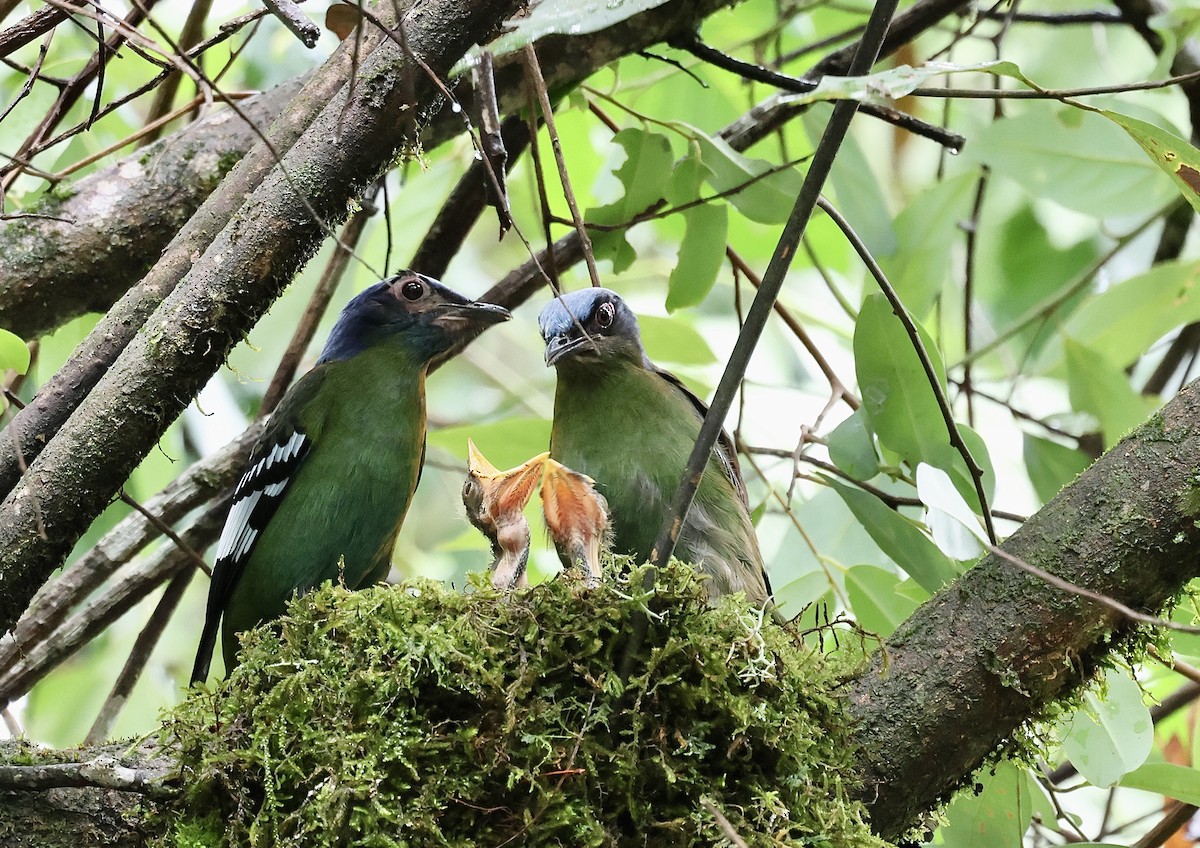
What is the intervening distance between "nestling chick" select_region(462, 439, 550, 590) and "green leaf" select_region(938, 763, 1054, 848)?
42.7 inches

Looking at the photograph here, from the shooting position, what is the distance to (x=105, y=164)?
341 cm

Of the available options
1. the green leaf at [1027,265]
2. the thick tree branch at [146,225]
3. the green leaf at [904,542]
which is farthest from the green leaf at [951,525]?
the green leaf at [1027,265]

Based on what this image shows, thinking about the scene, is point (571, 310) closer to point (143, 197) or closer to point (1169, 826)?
point (143, 197)

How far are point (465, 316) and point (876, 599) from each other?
1.43m

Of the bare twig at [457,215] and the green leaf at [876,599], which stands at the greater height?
the bare twig at [457,215]

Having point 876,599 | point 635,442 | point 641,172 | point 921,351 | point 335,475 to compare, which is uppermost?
point 641,172

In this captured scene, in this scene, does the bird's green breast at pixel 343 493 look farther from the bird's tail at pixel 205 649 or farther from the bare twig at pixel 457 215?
the bare twig at pixel 457 215

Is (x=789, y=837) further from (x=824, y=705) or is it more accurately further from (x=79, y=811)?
(x=79, y=811)

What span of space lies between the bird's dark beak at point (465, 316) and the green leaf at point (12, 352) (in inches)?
55.4

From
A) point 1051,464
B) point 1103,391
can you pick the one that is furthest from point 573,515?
point 1103,391

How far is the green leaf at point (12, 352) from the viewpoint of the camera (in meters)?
2.23

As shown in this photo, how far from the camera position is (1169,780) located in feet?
8.36

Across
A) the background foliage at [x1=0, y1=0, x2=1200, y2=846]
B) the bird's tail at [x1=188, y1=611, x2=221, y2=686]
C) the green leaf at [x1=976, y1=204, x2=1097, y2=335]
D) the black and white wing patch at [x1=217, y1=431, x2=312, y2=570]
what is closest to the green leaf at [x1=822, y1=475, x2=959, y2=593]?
the background foliage at [x1=0, y1=0, x2=1200, y2=846]

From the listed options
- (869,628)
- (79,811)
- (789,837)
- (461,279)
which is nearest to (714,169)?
(869,628)
